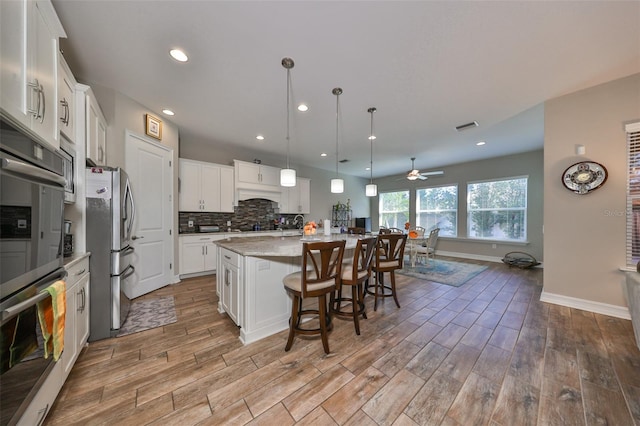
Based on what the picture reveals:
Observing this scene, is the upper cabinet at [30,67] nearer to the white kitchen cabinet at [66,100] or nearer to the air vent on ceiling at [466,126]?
the white kitchen cabinet at [66,100]

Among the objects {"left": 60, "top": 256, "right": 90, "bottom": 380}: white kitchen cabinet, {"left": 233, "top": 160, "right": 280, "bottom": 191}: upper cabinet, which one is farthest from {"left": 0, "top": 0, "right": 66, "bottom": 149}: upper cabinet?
{"left": 233, "top": 160, "right": 280, "bottom": 191}: upper cabinet

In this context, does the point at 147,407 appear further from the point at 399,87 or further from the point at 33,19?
the point at 399,87

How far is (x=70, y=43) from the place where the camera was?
1.96 m

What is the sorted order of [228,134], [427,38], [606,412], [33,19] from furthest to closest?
[228,134]
[427,38]
[606,412]
[33,19]

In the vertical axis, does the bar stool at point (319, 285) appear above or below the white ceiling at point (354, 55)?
below

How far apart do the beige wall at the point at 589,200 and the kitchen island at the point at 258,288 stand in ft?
11.6

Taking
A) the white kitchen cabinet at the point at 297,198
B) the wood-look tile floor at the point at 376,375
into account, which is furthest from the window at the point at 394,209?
the wood-look tile floor at the point at 376,375

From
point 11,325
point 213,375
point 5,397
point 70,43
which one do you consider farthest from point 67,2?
point 213,375

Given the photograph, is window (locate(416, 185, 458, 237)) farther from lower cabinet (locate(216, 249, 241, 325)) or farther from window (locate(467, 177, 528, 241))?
lower cabinet (locate(216, 249, 241, 325))

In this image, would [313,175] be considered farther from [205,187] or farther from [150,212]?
[150,212]

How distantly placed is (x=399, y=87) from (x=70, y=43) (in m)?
3.35

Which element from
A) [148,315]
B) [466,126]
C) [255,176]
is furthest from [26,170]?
[466,126]

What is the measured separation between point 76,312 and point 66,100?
68.2 inches

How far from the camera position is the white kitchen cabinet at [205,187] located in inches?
160
